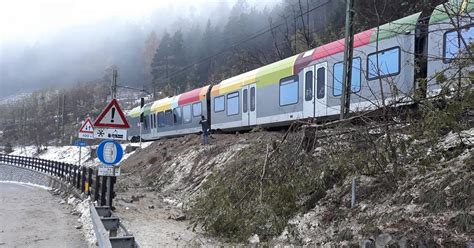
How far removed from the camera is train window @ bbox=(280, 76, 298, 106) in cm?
1634

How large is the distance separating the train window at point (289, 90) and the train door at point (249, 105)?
2.04m

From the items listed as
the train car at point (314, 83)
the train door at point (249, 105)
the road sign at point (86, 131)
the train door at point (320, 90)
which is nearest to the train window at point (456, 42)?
the train car at point (314, 83)

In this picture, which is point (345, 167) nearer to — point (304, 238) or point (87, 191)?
point (304, 238)

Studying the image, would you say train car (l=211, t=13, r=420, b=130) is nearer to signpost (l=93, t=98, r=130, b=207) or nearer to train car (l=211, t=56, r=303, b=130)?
train car (l=211, t=56, r=303, b=130)

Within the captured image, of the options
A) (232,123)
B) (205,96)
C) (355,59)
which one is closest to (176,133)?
(205,96)

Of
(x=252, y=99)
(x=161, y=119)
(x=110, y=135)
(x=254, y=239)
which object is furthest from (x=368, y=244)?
(x=161, y=119)

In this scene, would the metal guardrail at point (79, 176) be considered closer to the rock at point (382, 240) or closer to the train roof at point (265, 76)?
the train roof at point (265, 76)

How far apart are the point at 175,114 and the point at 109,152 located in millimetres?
18261

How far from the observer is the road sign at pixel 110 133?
11.0 meters

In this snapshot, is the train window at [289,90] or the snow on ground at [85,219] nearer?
the snow on ground at [85,219]

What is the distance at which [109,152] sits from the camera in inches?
427

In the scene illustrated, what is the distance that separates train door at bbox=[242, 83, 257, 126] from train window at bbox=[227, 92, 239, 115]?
0.72m

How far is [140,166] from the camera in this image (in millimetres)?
25406

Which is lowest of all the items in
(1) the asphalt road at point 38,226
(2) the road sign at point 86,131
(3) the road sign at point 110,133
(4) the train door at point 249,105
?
(1) the asphalt road at point 38,226
